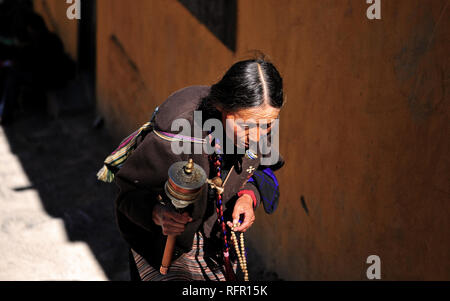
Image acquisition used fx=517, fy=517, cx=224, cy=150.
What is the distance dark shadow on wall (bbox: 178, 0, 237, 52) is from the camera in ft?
12.6

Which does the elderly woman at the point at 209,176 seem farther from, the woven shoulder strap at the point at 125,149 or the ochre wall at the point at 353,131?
the ochre wall at the point at 353,131

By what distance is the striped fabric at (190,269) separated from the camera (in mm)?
2309

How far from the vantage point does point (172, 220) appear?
6.47ft

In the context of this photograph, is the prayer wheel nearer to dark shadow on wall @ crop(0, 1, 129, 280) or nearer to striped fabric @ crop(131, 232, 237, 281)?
striped fabric @ crop(131, 232, 237, 281)

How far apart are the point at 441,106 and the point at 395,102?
0.28 m

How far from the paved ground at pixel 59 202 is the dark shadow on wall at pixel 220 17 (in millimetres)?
1709

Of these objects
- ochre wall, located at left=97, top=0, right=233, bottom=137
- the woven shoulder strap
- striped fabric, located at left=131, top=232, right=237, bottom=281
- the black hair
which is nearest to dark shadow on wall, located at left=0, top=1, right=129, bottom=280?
ochre wall, located at left=97, top=0, right=233, bottom=137

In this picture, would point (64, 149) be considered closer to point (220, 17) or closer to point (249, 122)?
point (220, 17)

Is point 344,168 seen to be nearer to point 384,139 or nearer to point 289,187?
point 384,139

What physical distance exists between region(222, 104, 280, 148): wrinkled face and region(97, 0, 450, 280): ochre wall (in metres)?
0.84

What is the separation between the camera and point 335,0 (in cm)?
282

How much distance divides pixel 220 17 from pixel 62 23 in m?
4.87

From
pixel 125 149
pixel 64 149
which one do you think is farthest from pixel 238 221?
pixel 64 149

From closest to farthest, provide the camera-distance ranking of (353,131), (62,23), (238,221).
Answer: (238,221) < (353,131) < (62,23)
